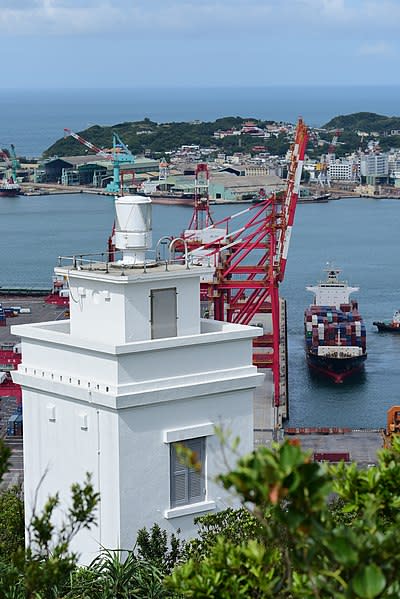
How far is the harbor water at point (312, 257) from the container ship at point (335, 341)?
359mm

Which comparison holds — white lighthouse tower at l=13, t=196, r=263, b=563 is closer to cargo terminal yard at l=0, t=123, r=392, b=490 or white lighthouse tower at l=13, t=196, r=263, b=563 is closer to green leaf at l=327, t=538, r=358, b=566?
green leaf at l=327, t=538, r=358, b=566

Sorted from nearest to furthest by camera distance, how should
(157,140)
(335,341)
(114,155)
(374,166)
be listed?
(335,341) → (114,155) → (374,166) → (157,140)

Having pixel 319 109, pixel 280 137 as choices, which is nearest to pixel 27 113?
pixel 319 109

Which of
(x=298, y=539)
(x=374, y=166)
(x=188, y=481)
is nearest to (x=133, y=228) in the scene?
(x=188, y=481)

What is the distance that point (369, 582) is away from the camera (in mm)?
2594

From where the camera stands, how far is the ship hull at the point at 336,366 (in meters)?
30.7

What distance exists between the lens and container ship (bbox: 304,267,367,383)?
3098 centimetres

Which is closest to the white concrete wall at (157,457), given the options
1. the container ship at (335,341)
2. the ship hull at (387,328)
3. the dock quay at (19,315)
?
the dock quay at (19,315)

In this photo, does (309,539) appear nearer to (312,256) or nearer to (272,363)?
(272,363)

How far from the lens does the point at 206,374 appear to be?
224 inches

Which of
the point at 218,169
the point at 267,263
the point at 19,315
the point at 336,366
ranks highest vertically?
the point at 218,169

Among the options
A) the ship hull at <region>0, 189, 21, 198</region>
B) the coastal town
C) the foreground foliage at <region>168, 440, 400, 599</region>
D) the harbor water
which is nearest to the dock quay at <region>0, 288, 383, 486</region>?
the harbor water

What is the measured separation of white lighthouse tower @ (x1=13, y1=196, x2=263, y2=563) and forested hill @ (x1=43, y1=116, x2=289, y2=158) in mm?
88044

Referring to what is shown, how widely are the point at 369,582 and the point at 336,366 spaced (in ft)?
93.7
